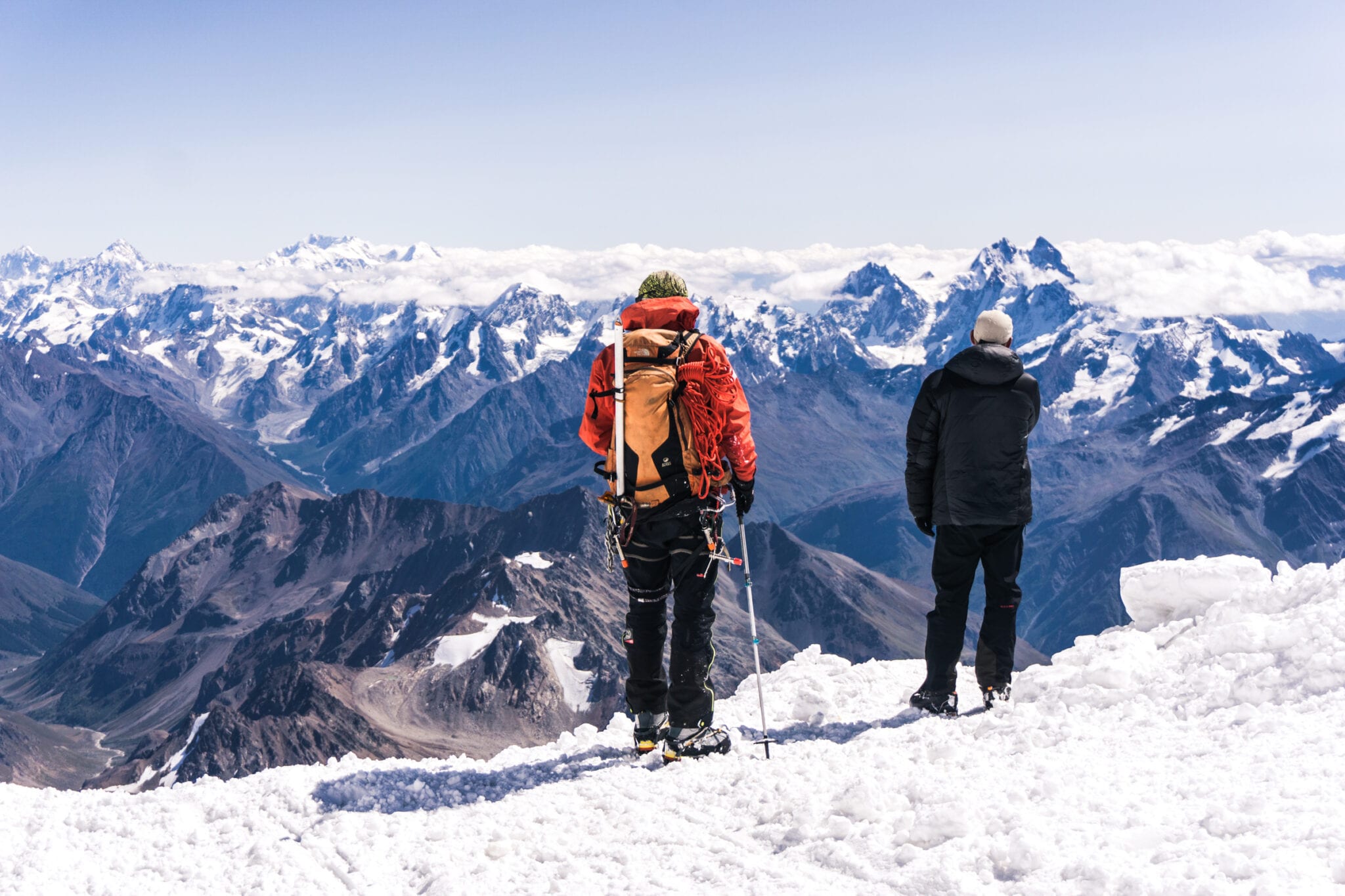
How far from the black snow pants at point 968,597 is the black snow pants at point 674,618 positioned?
3061 millimetres

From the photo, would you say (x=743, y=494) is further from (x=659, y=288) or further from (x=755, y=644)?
(x=659, y=288)

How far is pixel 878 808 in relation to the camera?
8.54m

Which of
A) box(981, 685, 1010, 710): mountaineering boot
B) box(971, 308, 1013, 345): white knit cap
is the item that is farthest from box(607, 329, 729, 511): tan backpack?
box(981, 685, 1010, 710): mountaineering boot

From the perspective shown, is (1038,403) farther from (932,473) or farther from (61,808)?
(61,808)

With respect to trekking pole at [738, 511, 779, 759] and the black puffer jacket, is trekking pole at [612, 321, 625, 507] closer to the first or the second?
trekking pole at [738, 511, 779, 759]

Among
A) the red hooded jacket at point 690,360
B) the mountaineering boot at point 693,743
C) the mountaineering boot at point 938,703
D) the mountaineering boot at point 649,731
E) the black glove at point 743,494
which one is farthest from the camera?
the mountaineering boot at point 938,703

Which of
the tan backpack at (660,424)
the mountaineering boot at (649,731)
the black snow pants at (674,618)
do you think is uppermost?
the tan backpack at (660,424)

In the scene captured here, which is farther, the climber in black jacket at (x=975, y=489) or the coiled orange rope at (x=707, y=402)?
the climber in black jacket at (x=975, y=489)

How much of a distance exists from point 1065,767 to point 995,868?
225cm

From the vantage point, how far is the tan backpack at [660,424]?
11.4m

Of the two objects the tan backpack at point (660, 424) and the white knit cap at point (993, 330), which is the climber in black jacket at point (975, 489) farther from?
the tan backpack at point (660, 424)

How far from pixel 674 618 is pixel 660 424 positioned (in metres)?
2.40

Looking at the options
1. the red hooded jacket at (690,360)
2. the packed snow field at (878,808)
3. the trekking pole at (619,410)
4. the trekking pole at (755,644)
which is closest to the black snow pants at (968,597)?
the packed snow field at (878,808)

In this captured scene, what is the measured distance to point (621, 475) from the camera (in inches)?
460
